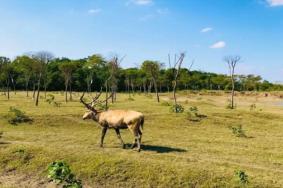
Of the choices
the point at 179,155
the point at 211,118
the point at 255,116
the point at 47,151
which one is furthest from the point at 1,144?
the point at 255,116

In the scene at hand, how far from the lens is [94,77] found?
121m

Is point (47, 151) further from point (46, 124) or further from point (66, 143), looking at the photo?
point (46, 124)

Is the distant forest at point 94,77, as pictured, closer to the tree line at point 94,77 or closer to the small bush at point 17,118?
the tree line at point 94,77

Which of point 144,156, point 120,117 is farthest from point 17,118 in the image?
point 144,156

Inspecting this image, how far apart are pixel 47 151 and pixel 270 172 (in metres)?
11.9

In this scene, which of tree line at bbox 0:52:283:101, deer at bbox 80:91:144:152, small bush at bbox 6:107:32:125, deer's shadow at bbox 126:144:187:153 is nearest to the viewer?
deer at bbox 80:91:144:152

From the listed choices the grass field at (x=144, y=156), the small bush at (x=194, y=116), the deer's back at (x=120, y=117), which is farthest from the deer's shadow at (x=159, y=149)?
the small bush at (x=194, y=116)

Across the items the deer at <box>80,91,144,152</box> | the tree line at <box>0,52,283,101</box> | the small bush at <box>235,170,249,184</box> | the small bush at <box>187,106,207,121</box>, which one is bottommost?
the small bush at <box>235,170,249,184</box>

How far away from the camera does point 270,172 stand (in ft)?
66.7

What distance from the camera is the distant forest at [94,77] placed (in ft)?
236

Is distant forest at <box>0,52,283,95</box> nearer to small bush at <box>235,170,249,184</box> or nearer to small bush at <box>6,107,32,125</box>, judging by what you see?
small bush at <box>6,107,32,125</box>

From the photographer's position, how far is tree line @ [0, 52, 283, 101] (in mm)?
70425

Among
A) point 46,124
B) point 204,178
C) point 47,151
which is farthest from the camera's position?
point 46,124

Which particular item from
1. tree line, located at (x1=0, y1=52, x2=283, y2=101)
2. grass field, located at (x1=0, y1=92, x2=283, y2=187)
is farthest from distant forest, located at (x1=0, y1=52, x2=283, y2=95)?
grass field, located at (x1=0, y1=92, x2=283, y2=187)
